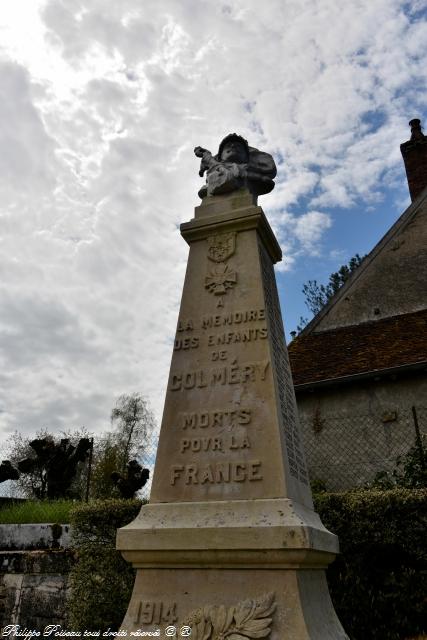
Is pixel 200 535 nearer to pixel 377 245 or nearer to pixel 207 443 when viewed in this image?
pixel 207 443

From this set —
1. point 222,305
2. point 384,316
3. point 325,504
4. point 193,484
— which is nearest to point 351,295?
point 384,316

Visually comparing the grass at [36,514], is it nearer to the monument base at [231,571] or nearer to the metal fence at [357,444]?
the monument base at [231,571]

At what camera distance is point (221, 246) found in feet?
15.7

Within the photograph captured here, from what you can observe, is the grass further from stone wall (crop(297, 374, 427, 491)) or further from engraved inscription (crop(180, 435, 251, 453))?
stone wall (crop(297, 374, 427, 491))

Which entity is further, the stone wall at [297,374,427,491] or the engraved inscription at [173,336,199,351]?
the stone wall at [297,374,427,491]

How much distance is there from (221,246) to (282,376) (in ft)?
4.50

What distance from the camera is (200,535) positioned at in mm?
3371

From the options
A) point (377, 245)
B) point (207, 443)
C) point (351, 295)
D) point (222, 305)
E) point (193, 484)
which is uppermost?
point (377, 245)

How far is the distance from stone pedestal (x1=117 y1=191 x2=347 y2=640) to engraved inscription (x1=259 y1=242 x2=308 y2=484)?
2cm

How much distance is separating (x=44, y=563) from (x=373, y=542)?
3.80 m

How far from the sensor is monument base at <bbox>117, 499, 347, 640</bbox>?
3.11 metres

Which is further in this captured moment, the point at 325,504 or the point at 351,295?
the point at 351,295

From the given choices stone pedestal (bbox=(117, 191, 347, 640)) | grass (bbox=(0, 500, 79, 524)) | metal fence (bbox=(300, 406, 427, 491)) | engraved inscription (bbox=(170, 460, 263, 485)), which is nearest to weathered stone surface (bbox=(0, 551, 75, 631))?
grass (bbox=(0, 500, 79, 524))

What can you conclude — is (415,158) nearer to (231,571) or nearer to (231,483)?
(231,483)
